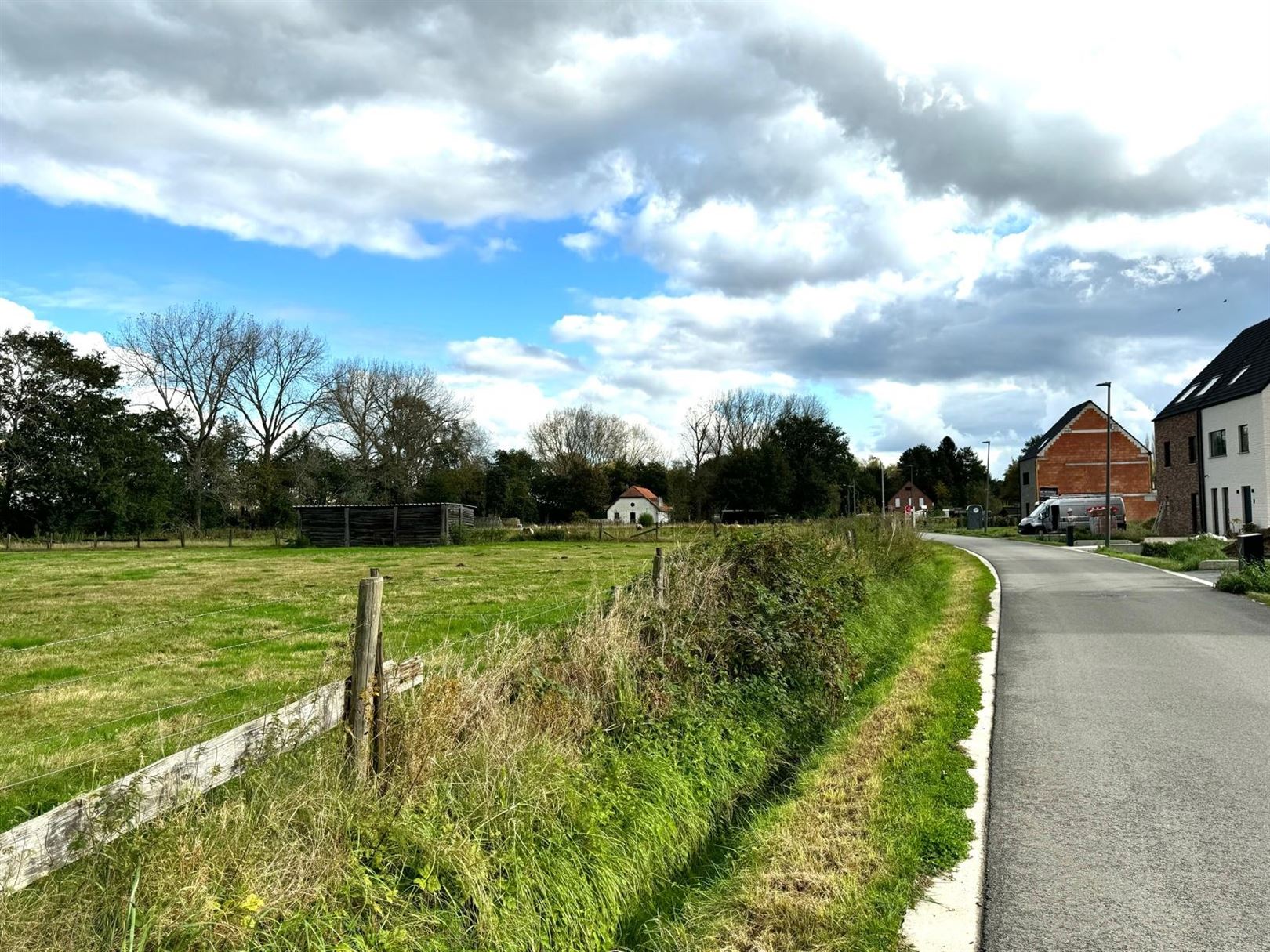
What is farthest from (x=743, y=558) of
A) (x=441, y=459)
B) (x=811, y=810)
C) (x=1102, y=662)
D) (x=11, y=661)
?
(x=441, y=459)

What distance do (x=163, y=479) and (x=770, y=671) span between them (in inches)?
2085

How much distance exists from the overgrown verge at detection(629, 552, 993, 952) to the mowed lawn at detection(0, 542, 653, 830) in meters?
2.47

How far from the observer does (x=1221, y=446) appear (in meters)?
45.4

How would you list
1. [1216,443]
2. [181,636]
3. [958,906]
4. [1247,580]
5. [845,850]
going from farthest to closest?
1. [1216,443]
2. [1247,580]
3. [181,636]
4. [845,850]
5. [958,906]

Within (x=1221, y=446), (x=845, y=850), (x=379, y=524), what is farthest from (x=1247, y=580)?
(x=379, y=524)

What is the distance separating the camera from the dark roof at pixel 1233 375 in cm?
4316

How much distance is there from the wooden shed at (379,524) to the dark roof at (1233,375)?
36.7m

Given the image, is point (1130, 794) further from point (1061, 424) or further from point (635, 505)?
point (635, 505)

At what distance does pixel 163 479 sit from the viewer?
53.5m

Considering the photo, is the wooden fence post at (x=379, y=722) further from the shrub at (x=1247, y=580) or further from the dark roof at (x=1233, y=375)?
the dark roof at (x=1233, y=375)

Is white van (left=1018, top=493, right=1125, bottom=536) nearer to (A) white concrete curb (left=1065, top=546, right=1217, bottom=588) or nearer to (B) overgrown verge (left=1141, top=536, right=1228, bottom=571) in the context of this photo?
(A) white concrete curb (left=1065, top=546, right=1217, bottom=588)

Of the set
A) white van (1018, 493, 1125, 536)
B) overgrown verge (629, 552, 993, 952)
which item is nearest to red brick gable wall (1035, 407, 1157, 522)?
white van (1018, 493, 1125, 536)

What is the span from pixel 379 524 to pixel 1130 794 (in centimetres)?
4084

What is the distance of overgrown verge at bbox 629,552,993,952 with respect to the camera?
432 centimetres
